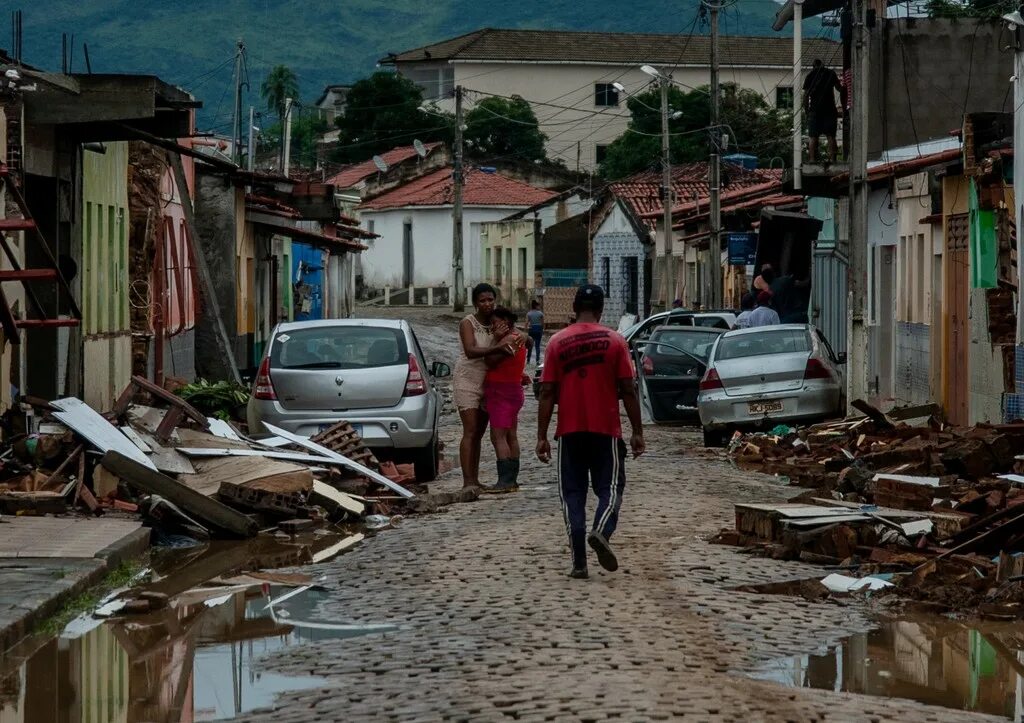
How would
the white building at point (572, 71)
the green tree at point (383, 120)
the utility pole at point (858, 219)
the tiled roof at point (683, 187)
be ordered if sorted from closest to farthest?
the utility pole at point (858, 219) → the tiled roof at point (683, 187) → the green tree at point (383, 120) → the white building at point (572, 71)

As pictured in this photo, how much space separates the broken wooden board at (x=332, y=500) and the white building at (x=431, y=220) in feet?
224

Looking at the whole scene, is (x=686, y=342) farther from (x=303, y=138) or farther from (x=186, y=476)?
(x=303, y=138)

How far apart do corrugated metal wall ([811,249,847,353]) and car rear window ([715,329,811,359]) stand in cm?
1150

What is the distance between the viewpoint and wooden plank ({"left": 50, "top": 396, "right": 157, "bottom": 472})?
1406cm

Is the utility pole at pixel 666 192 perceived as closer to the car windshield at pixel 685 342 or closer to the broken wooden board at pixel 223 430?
the car windshield at pixel 685 342

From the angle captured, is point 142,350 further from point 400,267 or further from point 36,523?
point 400,267

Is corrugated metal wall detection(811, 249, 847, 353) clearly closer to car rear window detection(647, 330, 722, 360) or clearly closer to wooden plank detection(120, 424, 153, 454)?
car rear window detection(647, 330, 722, 360)

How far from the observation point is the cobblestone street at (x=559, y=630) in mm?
7090

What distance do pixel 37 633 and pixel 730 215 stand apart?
129 ft

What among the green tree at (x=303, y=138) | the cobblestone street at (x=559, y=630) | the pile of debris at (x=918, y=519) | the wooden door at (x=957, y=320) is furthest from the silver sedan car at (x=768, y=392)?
the green tree at (x=303, y=138)

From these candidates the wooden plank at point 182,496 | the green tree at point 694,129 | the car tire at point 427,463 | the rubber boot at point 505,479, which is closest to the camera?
the wooden plank at point 182,496

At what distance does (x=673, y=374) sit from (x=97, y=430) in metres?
12.1

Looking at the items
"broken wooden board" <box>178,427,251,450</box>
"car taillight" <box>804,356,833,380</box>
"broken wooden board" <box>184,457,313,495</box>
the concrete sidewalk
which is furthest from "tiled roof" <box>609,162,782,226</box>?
the concrete sidewalk

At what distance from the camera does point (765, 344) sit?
22.8 m
